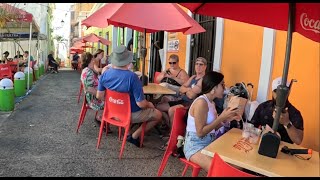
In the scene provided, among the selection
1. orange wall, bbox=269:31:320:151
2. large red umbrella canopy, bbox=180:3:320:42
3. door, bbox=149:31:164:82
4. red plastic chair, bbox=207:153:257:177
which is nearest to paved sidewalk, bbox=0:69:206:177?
orange wall, bbox=269:31:320:151

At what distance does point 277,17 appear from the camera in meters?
2.69

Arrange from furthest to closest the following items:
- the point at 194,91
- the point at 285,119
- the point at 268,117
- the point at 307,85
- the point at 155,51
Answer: the point at 155,51
the point at 194,91
the point at 307,85
the point at 268,117
the point at 285,119

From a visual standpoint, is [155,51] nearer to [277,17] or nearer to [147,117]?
[147,117]

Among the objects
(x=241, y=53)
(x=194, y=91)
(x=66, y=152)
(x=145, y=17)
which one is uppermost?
(x=145, y=17)

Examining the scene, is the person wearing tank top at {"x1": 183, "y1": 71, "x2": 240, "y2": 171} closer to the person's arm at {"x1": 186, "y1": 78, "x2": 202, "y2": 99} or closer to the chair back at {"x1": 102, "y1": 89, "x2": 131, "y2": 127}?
the chair back at {"x1": 102, "y1": 89, "x2": 131, "y2": 127}

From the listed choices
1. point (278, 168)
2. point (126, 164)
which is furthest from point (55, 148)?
point (278, 168)

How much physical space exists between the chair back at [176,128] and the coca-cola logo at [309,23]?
1.49 meters

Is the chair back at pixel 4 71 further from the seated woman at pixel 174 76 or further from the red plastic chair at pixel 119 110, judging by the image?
the red plastic chair at pixel 119 110

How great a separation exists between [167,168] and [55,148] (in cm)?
173

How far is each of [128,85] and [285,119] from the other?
87.5 inches

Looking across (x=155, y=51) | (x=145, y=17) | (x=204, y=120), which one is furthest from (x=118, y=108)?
(x=155, y=51)

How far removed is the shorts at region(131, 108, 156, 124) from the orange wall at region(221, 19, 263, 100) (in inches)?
59.0

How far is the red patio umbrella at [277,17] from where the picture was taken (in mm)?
2164

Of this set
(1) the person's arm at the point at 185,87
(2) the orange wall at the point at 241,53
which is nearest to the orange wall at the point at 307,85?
(2) the orange wall at the point at 241,53
